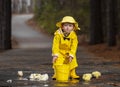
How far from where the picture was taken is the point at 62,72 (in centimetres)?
980

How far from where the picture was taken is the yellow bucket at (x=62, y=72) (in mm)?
9805

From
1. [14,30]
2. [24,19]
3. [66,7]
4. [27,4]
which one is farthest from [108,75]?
[27,4]

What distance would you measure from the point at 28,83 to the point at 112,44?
17.0 m

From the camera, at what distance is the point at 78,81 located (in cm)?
978

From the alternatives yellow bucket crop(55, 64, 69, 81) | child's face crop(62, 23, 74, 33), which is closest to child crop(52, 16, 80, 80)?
child's face crop(62, 23, 74, 33)

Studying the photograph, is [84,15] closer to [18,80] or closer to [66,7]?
[66,7]

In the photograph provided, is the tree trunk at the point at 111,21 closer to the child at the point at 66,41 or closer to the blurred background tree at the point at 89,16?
the blurred background tree at the point at 89,16

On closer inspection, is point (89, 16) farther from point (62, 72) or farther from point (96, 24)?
point (62, 72)

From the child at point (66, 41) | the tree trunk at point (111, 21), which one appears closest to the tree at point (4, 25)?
the tree trunk at point (111, 21)

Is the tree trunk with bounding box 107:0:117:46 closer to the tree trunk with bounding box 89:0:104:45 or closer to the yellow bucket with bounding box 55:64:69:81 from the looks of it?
the tree trunk with bounding box 89:0:104:45

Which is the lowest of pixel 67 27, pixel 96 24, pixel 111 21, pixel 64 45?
pixel 64 45

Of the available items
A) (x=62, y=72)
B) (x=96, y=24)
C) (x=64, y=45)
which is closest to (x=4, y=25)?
(x=96, y=24)

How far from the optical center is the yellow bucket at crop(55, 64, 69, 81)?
9805mm

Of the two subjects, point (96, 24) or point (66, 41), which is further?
point (96, 24)
